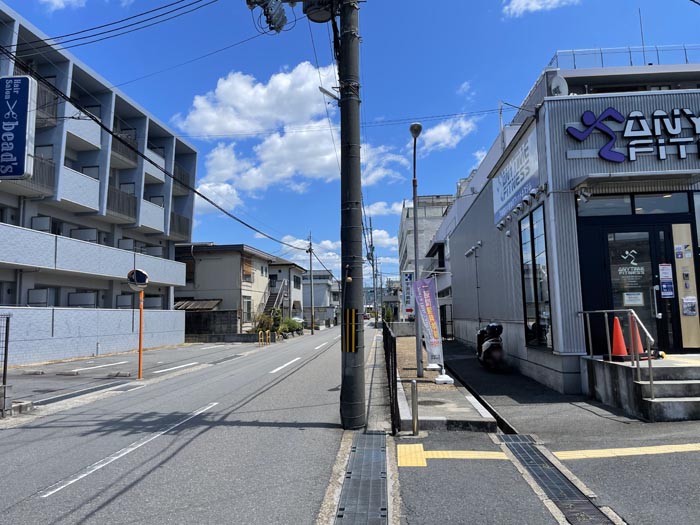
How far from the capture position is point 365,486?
492 cm

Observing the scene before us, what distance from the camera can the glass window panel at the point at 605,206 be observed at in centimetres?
986

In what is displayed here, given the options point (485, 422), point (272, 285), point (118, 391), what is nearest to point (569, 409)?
point (485, 422)

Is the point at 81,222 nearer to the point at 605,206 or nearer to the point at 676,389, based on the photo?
the point at 605,206

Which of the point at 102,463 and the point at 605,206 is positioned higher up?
the point at 605,206

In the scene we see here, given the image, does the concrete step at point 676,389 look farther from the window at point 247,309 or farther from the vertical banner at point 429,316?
the window at point 247,309

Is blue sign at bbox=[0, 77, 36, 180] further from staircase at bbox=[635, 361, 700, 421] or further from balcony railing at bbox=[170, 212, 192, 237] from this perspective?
balcony railing at bbox=[170, 212, 192, 237]

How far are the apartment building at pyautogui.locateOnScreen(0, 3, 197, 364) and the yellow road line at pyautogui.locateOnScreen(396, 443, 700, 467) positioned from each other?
50.3ft

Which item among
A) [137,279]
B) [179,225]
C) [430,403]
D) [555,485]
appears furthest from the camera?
[179,225]

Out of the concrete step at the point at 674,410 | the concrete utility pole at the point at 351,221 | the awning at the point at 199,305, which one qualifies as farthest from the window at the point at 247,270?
the concrete step at the point at 674,410

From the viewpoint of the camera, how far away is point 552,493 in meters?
4.68

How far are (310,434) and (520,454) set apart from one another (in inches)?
114

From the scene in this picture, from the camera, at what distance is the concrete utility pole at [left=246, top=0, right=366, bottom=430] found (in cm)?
730

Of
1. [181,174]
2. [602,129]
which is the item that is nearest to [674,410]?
[602,129]

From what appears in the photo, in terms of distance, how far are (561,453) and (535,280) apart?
6.01 m
